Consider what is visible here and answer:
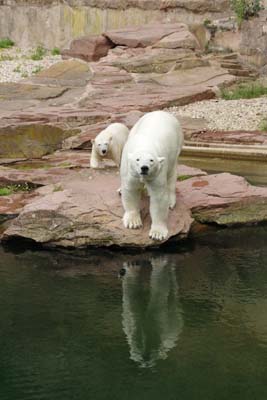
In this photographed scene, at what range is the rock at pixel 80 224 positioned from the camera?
24.6 feet

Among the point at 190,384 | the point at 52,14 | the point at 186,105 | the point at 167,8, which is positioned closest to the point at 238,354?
the point at 190,384

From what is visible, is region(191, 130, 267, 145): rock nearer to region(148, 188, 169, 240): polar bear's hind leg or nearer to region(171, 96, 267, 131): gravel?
region(171, 96, 267, 131): gravel

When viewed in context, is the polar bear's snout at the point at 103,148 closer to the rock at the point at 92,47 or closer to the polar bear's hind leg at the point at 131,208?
the polar bear's hind leg at the point at 131,208

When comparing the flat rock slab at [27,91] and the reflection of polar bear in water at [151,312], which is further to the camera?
the flat rock slab at [27,91]

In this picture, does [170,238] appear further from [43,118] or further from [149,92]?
[149,92]

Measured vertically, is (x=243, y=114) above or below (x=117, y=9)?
below

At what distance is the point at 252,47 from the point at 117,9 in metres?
4.45

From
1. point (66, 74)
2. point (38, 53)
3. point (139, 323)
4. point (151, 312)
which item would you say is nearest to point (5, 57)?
point (38, 53)

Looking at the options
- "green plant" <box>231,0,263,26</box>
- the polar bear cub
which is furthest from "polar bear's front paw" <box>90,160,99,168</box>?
"green plant" <box>231,0,263,26</box>

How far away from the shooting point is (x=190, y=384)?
16.6ft

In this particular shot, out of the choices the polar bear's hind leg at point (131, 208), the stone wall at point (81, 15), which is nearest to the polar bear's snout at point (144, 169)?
the polar bear's hind leg at point (131, 208)

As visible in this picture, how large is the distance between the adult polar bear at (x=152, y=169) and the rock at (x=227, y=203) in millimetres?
441

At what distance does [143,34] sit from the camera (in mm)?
17531

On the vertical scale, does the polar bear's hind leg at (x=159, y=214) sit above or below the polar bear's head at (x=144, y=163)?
below
